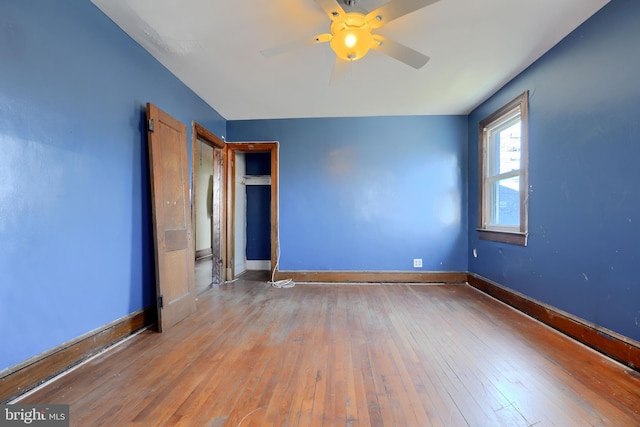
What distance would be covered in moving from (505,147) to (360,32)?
2567 mm

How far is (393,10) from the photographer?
150 cm

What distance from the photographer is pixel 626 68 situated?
1.77 m

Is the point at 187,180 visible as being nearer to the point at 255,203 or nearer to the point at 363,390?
the point at 255,203

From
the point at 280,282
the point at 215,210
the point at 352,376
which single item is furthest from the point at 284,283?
the point at 352,376

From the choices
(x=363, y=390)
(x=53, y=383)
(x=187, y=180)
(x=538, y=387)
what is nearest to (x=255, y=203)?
(x=187, y=180)

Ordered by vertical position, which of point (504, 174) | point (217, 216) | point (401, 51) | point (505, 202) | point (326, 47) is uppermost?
point (326, 47)

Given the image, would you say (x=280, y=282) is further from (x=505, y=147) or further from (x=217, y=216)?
(x=505, y=147)

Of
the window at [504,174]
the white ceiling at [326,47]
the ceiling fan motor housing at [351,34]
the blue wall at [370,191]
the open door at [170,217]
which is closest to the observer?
the ceiling fan motor housing at [351,34]

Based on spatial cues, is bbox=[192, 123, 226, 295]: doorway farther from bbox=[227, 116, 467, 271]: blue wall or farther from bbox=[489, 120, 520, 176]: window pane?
bbox=[489, 120, 520, 176]: window pane

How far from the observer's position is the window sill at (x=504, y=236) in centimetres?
275

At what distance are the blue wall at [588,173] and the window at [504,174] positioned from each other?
0.12 metres

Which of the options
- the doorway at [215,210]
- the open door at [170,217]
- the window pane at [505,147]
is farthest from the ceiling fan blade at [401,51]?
the doorway at [215,210]

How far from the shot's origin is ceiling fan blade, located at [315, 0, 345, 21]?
1.45m

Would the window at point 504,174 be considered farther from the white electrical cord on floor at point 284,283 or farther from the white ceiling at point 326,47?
the white electrical cord on floor at point 284,283
